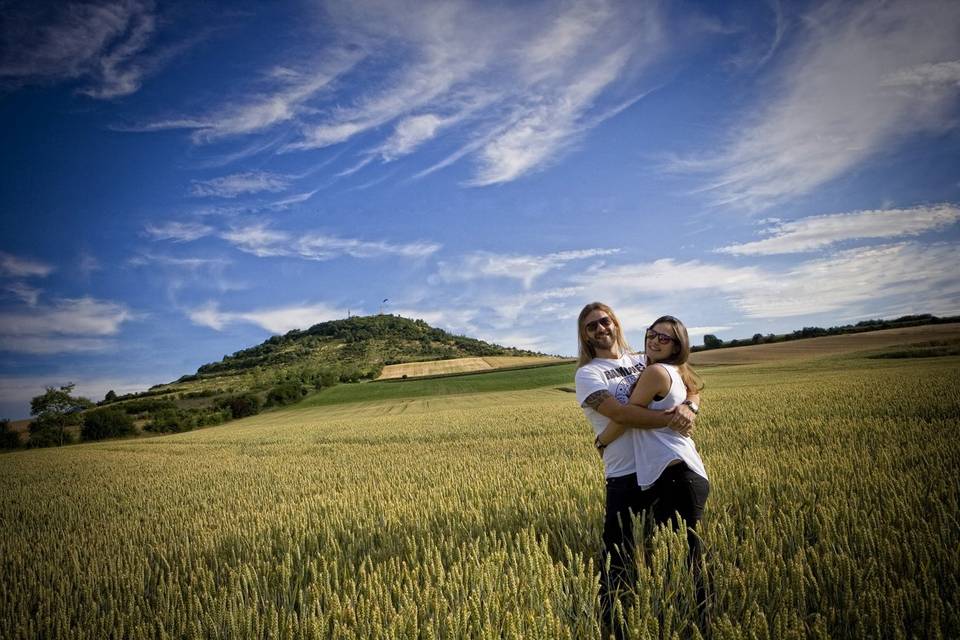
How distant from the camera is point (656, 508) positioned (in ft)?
10.3

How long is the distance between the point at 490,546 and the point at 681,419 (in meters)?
2.00

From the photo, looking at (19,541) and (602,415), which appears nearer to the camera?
(602,415)

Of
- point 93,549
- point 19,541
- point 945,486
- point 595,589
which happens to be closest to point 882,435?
point 945,486

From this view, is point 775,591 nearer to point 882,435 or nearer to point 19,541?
point 882,435

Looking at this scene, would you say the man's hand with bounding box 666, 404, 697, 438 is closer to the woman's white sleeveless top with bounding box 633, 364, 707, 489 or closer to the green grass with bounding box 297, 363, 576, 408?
the woman's white sleeveless top with bounding box 633, 364, 707, 489

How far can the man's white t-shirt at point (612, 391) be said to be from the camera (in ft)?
10.4

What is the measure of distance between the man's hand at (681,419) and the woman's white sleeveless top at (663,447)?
5 centimetres

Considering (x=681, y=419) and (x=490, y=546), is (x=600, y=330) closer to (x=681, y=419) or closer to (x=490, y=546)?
(x=681, y=419)

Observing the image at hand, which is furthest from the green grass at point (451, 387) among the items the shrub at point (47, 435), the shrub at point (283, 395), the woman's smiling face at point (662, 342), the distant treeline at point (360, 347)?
the distant treeline at point (360, 347)

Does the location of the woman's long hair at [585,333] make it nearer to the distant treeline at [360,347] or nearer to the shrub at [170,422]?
the shrub at [170,422]

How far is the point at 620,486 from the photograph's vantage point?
10.6 feet

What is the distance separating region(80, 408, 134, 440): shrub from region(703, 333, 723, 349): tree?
8101 centimetres

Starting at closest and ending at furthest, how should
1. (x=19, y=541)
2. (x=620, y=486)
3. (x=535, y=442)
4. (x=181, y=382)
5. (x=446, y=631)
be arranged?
(x=446, y=631)
(x=620, y=486)
(x=19, y=541)
(x=535, y=442)
(x=181, y=382)

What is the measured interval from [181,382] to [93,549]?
134563 mm
